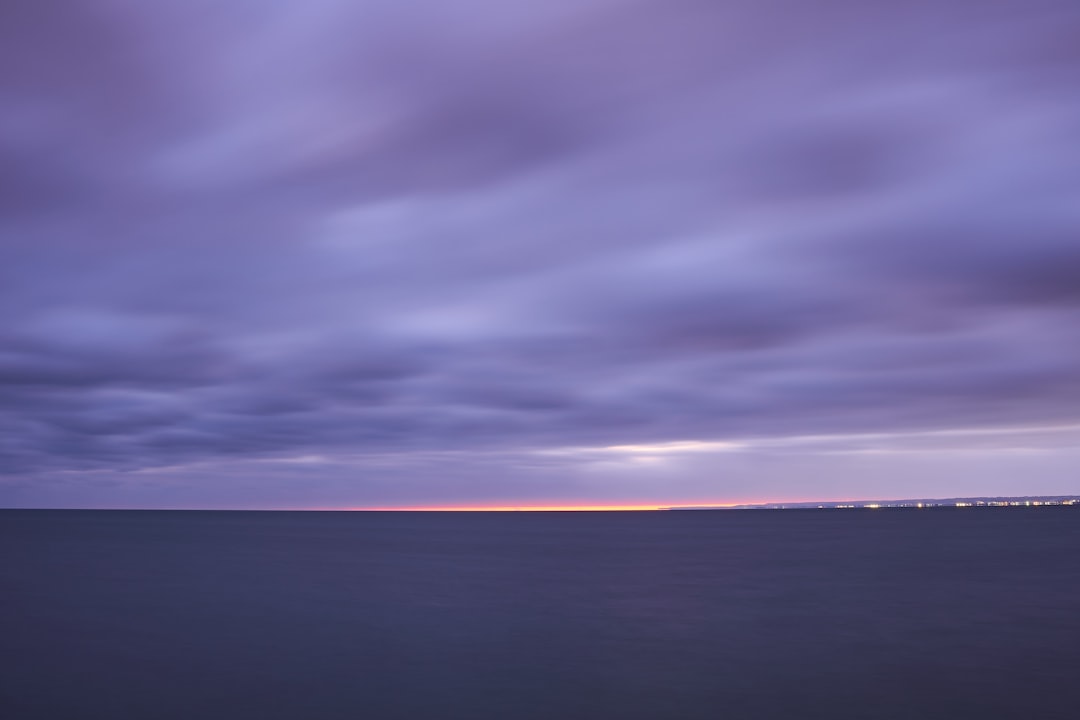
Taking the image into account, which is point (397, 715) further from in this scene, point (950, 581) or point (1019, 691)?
point (950, 581)

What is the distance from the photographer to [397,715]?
792 inches

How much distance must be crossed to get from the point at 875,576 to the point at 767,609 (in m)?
19.3

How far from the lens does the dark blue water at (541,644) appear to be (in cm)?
2111

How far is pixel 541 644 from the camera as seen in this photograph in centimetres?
2933

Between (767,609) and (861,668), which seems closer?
(861,668)

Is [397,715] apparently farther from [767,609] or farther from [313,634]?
[767,609]

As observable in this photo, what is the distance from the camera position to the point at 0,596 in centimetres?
4366

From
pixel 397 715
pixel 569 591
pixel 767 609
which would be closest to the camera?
pixel 397 715

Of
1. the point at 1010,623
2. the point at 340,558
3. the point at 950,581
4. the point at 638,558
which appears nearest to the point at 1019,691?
the point at 1010,623

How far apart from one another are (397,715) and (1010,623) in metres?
26.7

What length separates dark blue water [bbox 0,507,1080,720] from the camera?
21.1 metres

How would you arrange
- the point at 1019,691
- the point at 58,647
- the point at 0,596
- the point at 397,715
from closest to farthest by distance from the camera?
the point at 397,715
the point at 1019,691
the point at 58,647
the point at 0,596

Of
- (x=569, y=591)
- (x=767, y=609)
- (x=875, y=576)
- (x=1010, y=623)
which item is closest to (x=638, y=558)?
(x=875, y=576)

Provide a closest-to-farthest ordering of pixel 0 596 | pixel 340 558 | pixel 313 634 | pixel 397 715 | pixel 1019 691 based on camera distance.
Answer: pixel 397 715 → pixel 1019 691 → pixel 313 634 → pixel 0 596 → pixel 340 558
